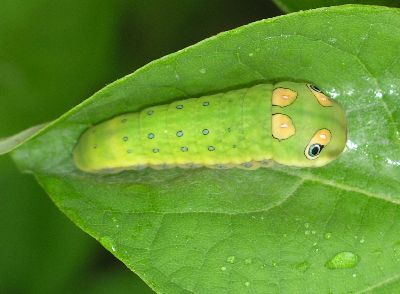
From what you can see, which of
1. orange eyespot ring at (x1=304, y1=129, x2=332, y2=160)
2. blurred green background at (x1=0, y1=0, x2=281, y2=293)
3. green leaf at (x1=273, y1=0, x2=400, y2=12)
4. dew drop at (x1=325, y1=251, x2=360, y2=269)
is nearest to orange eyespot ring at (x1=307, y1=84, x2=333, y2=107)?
orange eyespot ring at (x1=304, y1=129, x2=332, y2=160)

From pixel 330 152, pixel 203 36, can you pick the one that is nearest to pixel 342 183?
pixel 330 152

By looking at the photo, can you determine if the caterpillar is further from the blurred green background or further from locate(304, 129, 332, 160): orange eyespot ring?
the blurred green background

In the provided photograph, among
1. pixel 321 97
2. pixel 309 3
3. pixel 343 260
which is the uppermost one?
pixel 309 3

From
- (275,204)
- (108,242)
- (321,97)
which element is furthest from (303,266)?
(108,242)

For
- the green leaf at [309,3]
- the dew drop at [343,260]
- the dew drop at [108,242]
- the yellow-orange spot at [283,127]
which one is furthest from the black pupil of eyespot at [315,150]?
the dew drop at [108,242]

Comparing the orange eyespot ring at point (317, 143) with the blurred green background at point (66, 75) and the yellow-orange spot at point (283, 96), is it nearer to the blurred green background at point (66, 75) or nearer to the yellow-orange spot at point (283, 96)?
the yellow-orange spot at point (283, 96)

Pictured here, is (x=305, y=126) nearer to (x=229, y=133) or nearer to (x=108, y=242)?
(x=229, y=133)

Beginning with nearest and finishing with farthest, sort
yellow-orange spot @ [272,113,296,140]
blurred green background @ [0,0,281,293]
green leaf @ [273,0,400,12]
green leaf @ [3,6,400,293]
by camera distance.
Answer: green leaf @ [3,6,400,293] → yellow-orange spot @ [272,113,296,140] → green leaf @ [273,0,400,12] → blurred green background @ [0,0,281,293]
